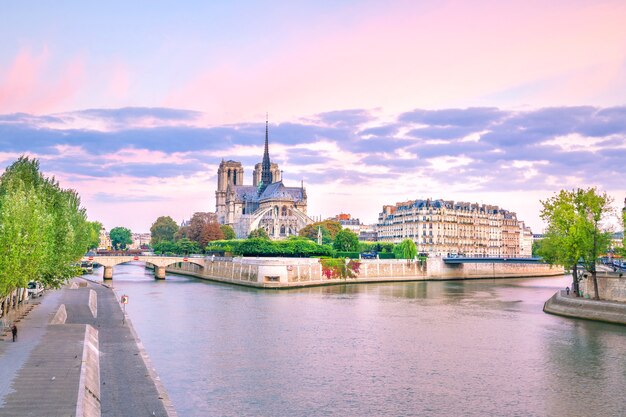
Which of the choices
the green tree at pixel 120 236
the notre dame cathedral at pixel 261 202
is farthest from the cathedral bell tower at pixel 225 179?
the green tree at pixel 120 236

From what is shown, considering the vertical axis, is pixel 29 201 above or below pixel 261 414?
above

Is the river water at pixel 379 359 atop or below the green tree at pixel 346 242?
below

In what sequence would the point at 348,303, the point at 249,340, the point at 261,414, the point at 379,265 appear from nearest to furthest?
1. the point at 261,414
2. the point at 249,340
3. the point at 348,303
4. the point at 379,265

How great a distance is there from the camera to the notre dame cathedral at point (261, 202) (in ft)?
519

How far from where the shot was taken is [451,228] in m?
131

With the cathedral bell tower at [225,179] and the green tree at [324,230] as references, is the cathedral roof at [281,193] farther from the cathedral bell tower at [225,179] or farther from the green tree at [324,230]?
the green tree at [324,230]

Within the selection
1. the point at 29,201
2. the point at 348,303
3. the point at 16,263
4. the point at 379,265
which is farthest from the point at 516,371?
the point at 379,265

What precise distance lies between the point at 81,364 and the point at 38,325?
10263mm

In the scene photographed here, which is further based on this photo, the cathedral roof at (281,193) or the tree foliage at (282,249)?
the cathedral roof at (281,193)

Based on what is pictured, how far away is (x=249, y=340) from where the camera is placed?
34.5m

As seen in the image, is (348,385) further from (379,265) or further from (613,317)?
(379,265)

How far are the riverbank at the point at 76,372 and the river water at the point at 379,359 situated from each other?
5.07 ft

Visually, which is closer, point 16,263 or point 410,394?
point 410,394

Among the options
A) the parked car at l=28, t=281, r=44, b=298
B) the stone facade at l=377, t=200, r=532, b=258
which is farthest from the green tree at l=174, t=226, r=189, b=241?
the parked car at l=28, t=281, r=44, b=298
